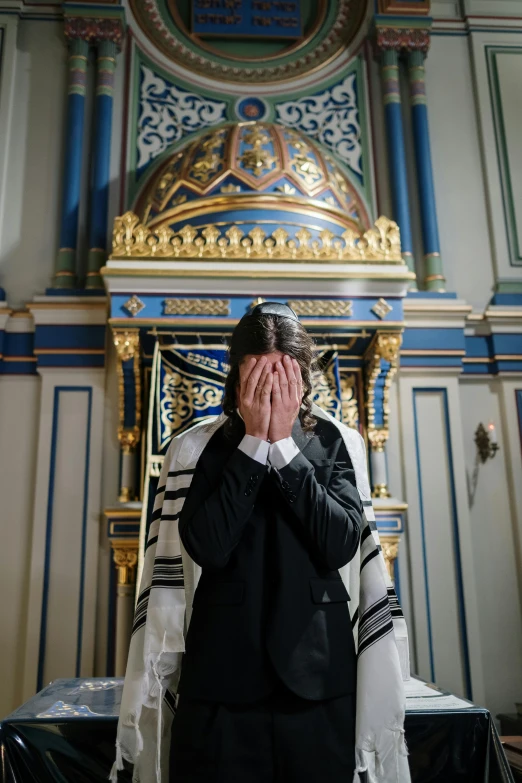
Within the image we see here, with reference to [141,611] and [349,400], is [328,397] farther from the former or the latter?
[141,611]

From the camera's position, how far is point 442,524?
3.78m

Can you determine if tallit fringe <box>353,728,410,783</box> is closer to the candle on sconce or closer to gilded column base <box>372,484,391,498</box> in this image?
gilded column base <box>372,484,391,498</box>

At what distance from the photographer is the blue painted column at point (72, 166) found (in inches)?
161

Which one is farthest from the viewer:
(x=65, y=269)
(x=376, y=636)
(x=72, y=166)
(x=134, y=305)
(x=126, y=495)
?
(x=72, y=166)

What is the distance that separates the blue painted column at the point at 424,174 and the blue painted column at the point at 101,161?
195 cm

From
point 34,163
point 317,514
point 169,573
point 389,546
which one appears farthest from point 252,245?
point 317,514

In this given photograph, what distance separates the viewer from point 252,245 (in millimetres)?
3367

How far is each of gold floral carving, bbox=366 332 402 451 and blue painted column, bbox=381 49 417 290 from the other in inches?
33.3

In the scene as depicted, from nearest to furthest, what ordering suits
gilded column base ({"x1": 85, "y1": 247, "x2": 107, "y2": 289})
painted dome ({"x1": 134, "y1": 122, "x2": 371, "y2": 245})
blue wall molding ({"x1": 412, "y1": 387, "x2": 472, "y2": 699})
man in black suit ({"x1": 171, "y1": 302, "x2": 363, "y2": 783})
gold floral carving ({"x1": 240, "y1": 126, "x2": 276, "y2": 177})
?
man in black suit ({"x1": 171, "y1": 302, "x2": 363, "y2": 783}) < blue wall molding ({"x1": 412, "y1": 387, "x2": 472, "y2": 699}) < painted dome ({"x1": 134, "y1": 122, "x2": 371, "y2": 245}) < gold floral carving ({"x1": 240, "y1": 126, "x2": 276, "y2": 177}) < gilded column base ({"x1": 85, "y1": 247, "x2": 107, "y2": 289})

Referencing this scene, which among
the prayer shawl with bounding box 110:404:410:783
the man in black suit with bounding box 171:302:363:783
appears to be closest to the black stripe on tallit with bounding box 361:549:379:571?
the prayer shawl with bounding box 110:404:410:783

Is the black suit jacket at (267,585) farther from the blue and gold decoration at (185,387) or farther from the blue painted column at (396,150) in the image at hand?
the blue painted column at (396,150)

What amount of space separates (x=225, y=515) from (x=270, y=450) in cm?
16

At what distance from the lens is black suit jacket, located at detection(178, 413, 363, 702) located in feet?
4.17

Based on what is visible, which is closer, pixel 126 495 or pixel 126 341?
pixel 126 341
